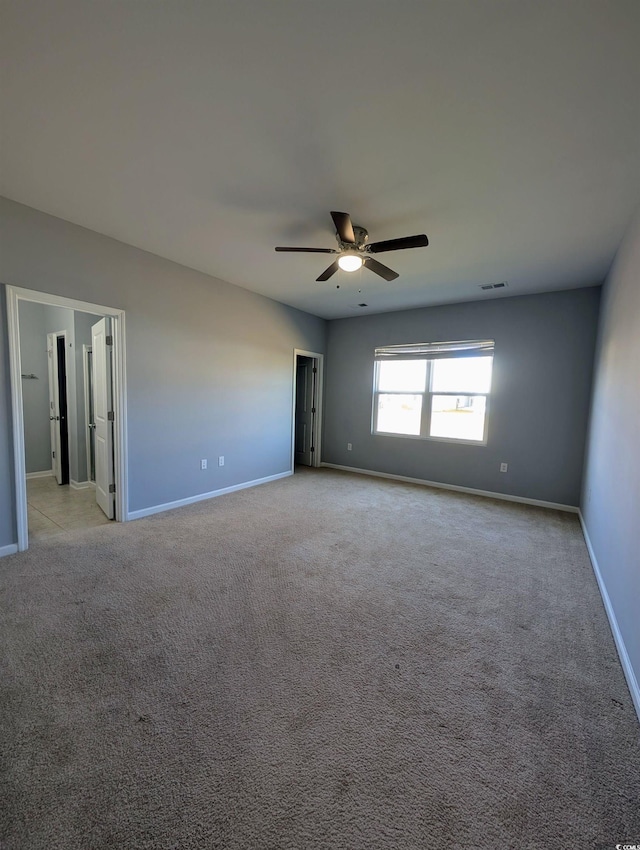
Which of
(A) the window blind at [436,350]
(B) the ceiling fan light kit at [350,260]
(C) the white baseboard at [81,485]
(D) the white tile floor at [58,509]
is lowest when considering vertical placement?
(D) the white tile floor at [58,509]

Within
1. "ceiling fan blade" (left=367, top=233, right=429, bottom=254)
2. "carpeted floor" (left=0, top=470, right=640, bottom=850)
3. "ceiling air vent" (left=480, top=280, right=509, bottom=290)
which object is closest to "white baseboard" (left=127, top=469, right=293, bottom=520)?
"carpeted floor" (left=0, top=470, right=640, bottom=850)

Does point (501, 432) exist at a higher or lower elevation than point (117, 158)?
lower

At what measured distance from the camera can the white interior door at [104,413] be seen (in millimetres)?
3463

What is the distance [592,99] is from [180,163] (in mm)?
2190

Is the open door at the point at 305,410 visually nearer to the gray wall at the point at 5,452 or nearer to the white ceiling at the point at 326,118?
the white ceiling at the point at 326,118

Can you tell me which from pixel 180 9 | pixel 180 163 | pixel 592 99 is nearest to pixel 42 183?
pixel 180 163

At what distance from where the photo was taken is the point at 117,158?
2.10 meters

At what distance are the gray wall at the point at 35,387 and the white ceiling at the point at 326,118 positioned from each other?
308 cm

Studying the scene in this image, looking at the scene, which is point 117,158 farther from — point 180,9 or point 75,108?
point 180,9

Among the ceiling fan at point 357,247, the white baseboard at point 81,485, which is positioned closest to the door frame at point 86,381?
the white baseboard at point 81,485

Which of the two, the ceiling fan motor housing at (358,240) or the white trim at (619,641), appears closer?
the white trim at (619,641)

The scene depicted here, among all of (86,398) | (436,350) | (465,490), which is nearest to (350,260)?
(436,350)

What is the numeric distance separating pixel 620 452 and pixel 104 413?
4519 mm

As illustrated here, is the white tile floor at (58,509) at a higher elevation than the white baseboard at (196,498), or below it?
below
